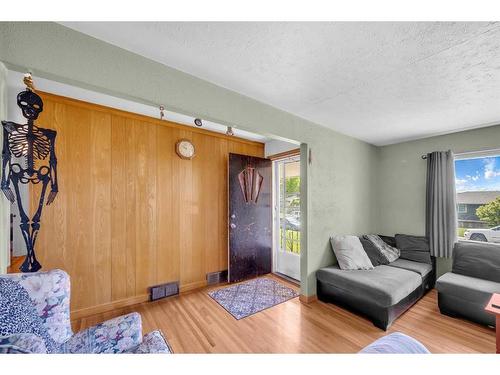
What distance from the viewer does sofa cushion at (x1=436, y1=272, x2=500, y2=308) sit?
201 centimetres

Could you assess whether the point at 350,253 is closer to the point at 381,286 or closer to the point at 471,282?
the point at 381,286

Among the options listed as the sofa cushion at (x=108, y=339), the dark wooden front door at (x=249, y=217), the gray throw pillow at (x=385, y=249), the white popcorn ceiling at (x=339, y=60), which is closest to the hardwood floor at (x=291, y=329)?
the gray throw pillow at (x=385, y=249)

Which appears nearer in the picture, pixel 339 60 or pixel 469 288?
pixel 339 60

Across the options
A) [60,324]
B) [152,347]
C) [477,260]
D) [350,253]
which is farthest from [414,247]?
[60,324]

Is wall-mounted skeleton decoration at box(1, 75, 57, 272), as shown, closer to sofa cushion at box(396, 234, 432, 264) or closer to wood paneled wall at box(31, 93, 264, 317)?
wood paneled wall at box(31, 93, 264, 317)

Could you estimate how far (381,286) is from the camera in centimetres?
206

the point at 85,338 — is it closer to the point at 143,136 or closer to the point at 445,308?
the point at 143,136

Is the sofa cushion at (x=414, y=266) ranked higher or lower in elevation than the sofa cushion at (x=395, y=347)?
lower

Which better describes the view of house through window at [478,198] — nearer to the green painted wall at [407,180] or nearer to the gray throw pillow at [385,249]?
the green painted wall at [407,180]

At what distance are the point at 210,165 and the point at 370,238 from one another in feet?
9.03

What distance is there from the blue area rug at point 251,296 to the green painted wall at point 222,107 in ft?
1.33

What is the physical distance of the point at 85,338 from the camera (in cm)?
110

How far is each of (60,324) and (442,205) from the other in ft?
14.0

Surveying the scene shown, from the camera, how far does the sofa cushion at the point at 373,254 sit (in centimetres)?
275
